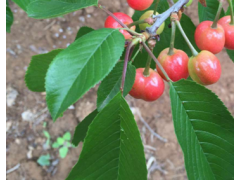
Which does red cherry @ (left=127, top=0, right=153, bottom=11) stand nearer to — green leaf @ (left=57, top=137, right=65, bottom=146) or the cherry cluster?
the cherry cluster

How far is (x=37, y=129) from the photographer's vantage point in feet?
6.73

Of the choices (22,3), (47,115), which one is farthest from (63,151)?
(22,3)

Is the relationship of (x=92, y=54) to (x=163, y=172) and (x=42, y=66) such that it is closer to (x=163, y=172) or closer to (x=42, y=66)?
(x=42, y=66)

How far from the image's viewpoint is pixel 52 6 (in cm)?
74

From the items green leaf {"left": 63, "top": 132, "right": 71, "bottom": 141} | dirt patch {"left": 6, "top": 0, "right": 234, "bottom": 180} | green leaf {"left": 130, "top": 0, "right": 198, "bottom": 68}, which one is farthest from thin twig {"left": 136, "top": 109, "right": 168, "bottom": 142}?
green leaf {"left": 130, "top": 0, "right": 198, "bottom": 68}

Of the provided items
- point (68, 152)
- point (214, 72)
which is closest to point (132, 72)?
point (214, 72)

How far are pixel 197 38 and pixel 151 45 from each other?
0.67ft

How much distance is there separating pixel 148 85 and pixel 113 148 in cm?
25

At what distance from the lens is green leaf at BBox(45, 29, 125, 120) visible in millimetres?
548

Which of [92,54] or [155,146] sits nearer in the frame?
[92,54]

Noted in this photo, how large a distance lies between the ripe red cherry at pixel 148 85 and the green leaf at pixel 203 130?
120 mm

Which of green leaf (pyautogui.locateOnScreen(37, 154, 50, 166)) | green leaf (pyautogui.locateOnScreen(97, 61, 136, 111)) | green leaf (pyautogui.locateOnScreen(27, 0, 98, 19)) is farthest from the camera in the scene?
green leaf (pyautogui.locateOnScreen(37, 154, 50, 166))

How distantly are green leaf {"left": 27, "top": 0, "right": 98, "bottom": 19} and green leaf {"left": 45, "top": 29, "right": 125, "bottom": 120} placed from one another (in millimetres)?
127

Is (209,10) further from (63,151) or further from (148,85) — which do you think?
(63,151)
